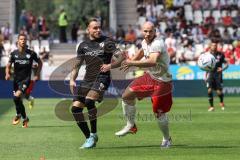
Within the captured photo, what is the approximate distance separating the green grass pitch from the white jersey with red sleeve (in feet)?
4.28

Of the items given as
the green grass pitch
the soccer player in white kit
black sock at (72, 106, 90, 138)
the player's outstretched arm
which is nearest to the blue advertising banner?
the green grass pitch

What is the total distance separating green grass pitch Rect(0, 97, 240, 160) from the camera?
13.1 m

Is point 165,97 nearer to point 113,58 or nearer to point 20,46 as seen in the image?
point 113,58

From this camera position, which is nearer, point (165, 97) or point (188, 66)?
point (165, 97)

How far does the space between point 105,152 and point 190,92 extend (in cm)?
1911

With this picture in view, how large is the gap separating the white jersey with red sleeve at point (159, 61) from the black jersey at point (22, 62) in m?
5.67

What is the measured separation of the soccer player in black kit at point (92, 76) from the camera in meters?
14.0

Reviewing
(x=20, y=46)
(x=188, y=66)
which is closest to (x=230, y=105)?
(x=188, y=66)

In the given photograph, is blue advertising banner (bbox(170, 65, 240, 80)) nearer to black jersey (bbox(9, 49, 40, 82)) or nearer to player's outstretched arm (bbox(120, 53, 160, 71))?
black jersey (bbox(9, 49, 40, 82))

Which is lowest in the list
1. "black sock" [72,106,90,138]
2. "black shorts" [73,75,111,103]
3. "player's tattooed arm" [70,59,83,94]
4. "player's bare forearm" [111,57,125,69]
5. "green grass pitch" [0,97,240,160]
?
"green grass pitch" [0,97,240,160]

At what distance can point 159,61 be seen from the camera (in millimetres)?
13766

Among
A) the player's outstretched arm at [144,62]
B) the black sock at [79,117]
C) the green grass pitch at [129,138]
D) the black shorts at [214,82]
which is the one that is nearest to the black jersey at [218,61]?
the black shorts at [214,82]

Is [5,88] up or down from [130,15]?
down

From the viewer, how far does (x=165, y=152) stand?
13.4 meters
